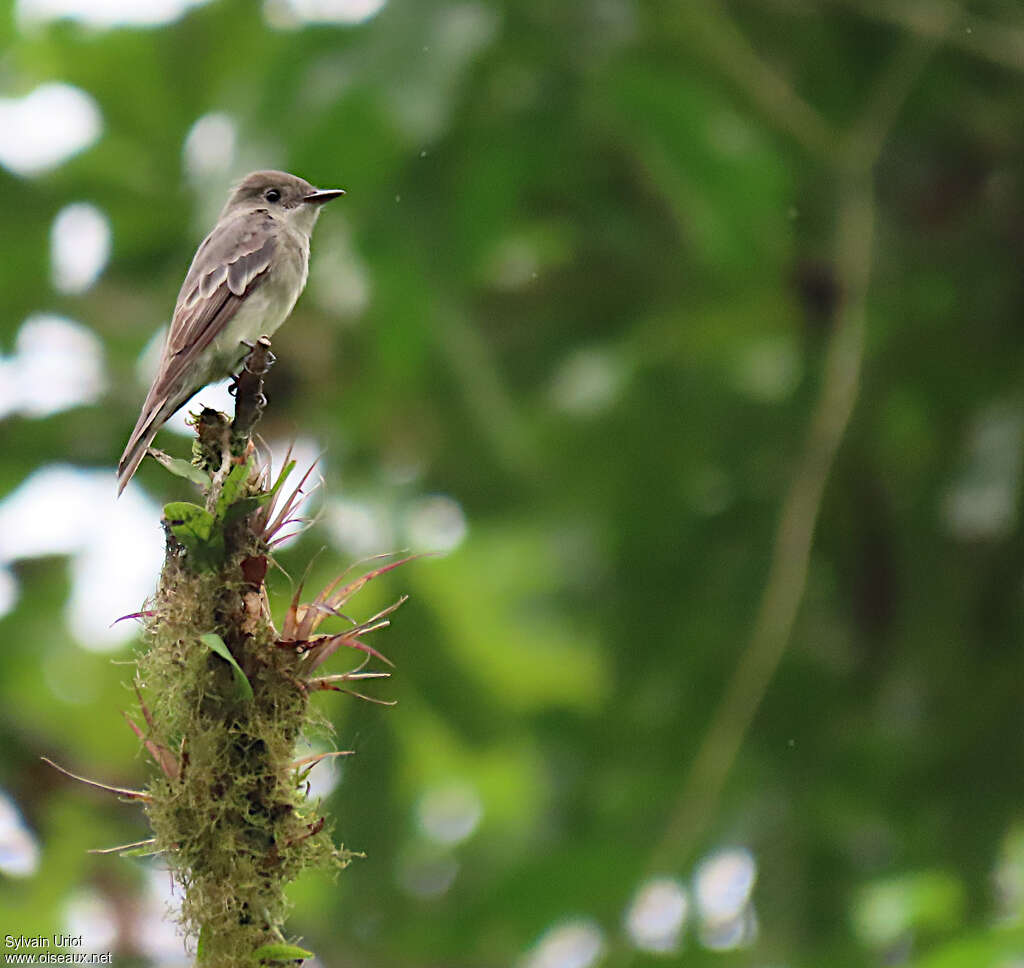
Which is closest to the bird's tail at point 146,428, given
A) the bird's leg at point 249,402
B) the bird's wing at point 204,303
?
the bird's wing at point 204,303

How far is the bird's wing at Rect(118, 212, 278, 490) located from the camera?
11.5 ft

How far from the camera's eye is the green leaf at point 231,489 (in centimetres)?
208

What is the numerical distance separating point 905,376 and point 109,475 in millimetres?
4088

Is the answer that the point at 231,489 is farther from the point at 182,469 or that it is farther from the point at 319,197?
the point at 319,197

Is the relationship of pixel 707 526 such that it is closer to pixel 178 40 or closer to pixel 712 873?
pixel 712 873

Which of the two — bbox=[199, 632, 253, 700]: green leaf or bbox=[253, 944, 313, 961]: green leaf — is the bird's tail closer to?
bbox=[199, 632, 253, 700]: green leaf

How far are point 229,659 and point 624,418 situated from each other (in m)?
5.22

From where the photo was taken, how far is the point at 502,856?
7215mm

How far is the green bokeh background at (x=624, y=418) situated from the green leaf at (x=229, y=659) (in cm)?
389

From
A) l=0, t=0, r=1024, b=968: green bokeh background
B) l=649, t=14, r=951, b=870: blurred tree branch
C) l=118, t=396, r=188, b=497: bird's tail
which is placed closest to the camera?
l=118, t=396, r=188, b=497: bird's tail

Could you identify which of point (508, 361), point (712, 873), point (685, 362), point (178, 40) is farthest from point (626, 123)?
point (712, 873)

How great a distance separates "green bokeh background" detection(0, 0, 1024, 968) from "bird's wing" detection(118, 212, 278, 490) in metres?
1.48

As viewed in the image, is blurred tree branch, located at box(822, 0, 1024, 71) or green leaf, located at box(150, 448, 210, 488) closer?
green leaf, located at box(150, 448, 210, 488)

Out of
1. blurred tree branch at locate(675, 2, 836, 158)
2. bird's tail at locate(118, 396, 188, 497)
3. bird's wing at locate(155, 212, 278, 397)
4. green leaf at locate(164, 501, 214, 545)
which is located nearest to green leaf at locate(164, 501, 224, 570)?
green leaf at locate(164, 501, 214, 545)
